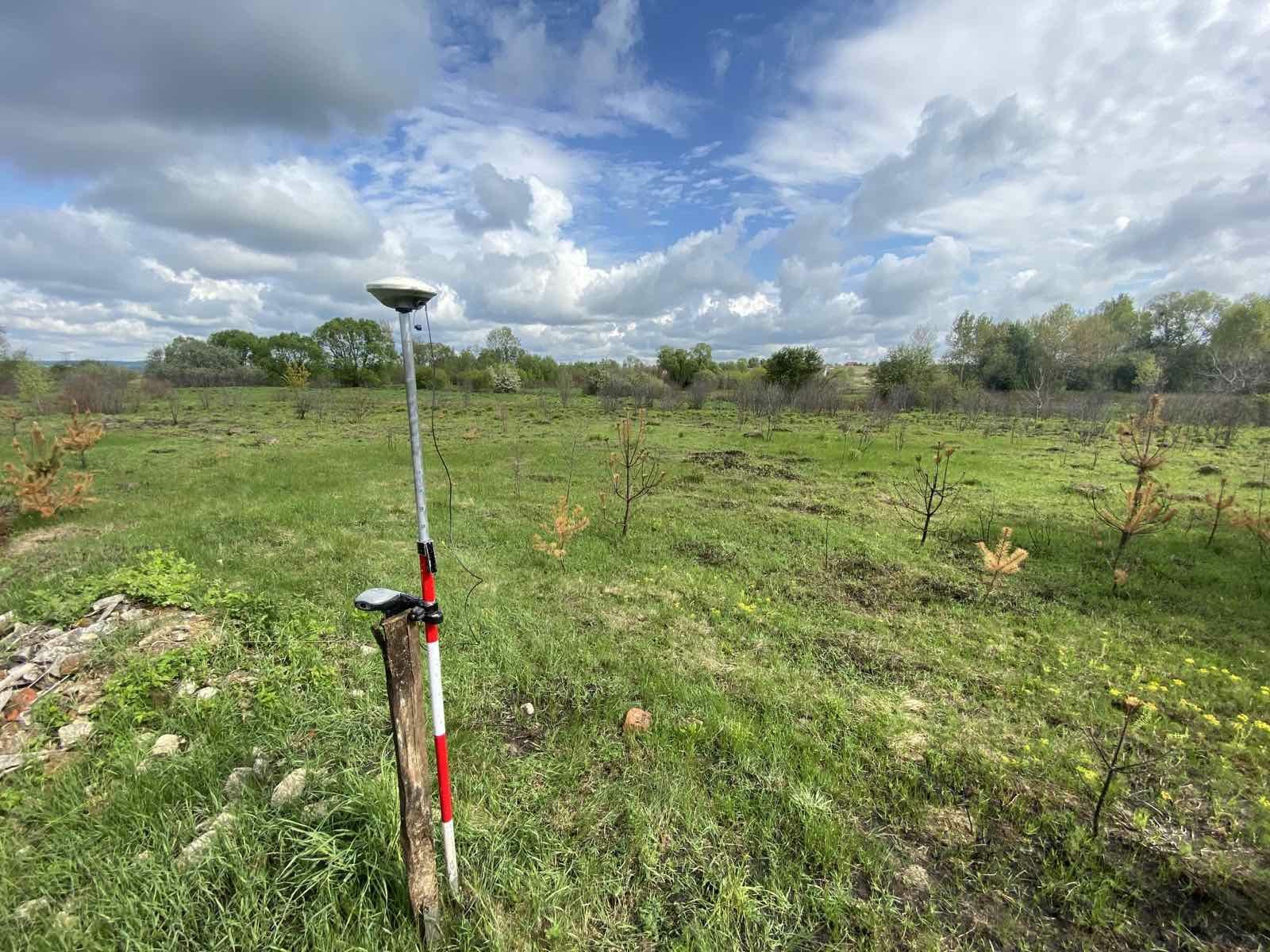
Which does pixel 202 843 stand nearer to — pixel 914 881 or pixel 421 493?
pixel 421 493

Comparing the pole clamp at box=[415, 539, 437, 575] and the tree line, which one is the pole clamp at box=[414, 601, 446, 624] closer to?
the pole clamp at box=[415, 539, 437, 575]

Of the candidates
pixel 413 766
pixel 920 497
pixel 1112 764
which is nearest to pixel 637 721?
pixel 413 766

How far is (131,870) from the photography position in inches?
89.0

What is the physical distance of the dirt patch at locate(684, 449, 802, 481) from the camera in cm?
1374

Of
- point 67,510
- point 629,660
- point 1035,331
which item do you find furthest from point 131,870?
point 1035,331

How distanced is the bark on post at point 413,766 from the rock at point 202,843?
1011 millimetres

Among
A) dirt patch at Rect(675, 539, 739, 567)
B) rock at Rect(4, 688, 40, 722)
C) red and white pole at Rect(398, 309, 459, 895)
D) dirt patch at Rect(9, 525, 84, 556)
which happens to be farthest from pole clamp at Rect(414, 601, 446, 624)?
dirt patch at Rect(9, 525, 84, 556)

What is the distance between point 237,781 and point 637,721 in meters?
2.46

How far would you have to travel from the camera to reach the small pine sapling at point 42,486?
8031 mm

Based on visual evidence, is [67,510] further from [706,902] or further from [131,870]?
[706,902]

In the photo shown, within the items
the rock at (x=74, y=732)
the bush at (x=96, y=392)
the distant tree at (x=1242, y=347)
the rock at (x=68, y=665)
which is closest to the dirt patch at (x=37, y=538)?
the rock at (x=68, y=665)

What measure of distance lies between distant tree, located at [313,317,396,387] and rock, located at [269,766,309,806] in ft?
177

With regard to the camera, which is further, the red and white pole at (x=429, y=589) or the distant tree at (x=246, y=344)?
the distant tree at (x=246, y=344)

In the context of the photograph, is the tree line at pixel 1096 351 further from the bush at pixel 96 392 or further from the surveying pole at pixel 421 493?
the bush at pixel 96 392
